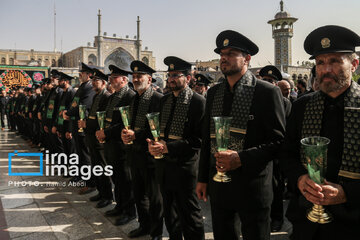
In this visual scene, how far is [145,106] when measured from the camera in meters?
3.90

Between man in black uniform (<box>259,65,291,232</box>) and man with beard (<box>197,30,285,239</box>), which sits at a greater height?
man with beard (<box>197,30,285,239</box>)

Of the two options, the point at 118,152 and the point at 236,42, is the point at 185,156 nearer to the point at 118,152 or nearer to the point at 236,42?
the point at 236,42

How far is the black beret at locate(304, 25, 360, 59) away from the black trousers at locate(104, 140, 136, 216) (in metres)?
3.31

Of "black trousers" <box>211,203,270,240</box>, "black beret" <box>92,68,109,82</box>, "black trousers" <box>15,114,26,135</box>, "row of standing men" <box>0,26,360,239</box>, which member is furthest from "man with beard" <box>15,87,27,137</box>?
"black trousers" <box>211,203,270,240</box>

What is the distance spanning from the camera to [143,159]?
3.72m

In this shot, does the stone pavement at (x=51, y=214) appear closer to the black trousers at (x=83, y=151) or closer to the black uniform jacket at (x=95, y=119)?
the black trousers at (x=83, y=151)

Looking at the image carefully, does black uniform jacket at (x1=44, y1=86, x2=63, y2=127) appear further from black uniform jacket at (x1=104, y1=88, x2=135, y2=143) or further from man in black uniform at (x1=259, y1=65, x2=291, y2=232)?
man in black uniform at (x1=259, y1=65, x2=291, y2=232)

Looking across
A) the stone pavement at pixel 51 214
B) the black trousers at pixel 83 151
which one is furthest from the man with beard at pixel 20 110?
the black trousers at pixel 83 151

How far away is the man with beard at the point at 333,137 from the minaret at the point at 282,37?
43.0m

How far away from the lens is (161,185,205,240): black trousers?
3.04 m

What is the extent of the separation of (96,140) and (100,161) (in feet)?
1.29

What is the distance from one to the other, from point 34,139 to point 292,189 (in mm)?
11548

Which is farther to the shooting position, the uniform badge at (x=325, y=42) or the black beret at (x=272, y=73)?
the black beret at (x=272, y=73)

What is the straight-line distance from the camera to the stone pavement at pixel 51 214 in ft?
12.9
